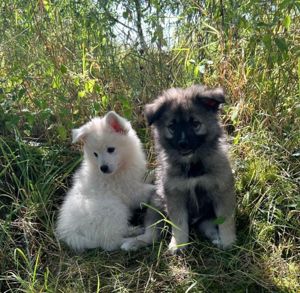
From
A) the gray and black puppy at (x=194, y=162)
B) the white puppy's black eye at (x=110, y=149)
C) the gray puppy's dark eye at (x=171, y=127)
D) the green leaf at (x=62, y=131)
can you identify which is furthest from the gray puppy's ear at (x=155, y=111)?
the green leaf at (x=62, y=131)

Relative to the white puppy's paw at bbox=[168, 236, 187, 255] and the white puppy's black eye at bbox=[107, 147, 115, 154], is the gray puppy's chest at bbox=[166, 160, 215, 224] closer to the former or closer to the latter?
the white puppy's paw at bbox=[168, 236, 187, 255]

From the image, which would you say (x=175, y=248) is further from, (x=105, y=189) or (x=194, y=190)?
(x=105, y=189)

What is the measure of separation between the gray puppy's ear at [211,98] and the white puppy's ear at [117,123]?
2.31 feet

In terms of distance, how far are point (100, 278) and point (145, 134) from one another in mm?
1508

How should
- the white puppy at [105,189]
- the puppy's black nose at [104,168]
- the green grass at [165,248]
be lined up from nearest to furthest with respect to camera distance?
1. the green grass at [165,248]
2. the white puppy at [105,189]
3. the puppy's black nose at [104,168]

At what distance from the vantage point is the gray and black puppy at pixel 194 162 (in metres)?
3.14

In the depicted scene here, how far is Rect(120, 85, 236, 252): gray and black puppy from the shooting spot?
10.3ft

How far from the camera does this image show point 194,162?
10.7 ft

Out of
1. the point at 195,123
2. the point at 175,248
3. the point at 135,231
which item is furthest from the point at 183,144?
the point at 135,231

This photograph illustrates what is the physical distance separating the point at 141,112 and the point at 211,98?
139cm

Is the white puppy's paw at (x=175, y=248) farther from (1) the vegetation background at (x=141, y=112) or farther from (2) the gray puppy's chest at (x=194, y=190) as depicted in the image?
(2) the gray puppy's chest at (x=194, y=190)

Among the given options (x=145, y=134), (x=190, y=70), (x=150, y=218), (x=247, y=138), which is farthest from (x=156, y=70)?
(x=150, y=218)

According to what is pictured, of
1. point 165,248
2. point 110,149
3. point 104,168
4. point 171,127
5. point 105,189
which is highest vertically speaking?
point 171,127

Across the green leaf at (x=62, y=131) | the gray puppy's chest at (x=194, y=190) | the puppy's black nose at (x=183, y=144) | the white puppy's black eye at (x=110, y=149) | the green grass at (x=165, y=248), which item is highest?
the puppy's black nose at (x=183, y=144)
